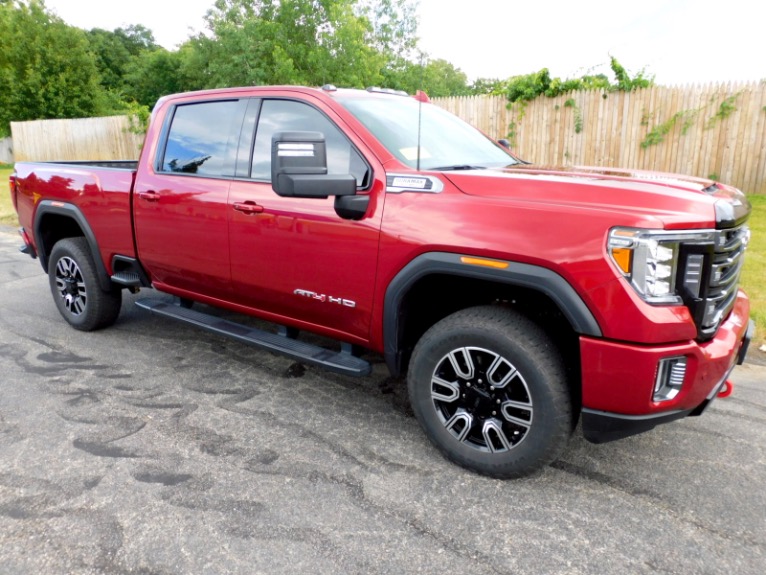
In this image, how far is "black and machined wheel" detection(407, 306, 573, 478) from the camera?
255 cm

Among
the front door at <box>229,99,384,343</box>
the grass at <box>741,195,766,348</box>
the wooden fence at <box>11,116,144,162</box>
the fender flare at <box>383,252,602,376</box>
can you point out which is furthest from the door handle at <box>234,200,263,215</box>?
the wooden fence at <box>11,116,144,162</box>

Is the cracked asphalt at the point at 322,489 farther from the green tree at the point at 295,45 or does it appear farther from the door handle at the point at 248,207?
the green tree at the point at 295,45

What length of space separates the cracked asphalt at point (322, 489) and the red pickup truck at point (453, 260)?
1.12 feet

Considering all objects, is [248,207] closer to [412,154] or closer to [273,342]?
[273,342]

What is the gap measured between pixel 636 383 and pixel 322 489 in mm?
1477

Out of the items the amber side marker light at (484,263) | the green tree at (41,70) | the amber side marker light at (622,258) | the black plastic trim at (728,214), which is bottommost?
the amber side marker light at (484,263)

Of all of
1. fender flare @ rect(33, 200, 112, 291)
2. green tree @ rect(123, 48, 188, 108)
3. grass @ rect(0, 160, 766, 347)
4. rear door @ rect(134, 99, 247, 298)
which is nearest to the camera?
rear door @ rect(134, 99, 247, 298)

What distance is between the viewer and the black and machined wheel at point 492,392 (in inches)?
101

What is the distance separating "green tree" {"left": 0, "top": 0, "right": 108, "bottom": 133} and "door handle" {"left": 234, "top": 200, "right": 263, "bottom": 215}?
3245 centimetres

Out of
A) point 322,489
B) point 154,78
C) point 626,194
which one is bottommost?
point 322,489

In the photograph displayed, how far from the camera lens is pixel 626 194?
2.40 meters

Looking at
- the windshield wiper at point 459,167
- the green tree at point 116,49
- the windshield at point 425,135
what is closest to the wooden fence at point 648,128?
the windshield at point 425,135

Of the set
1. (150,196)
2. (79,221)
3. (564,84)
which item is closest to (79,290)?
(79,221)

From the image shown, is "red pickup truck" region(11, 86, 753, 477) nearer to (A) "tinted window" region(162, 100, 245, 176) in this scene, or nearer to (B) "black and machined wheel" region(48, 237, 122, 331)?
(A) "tinted window" region(162, 100, 245, 176)
